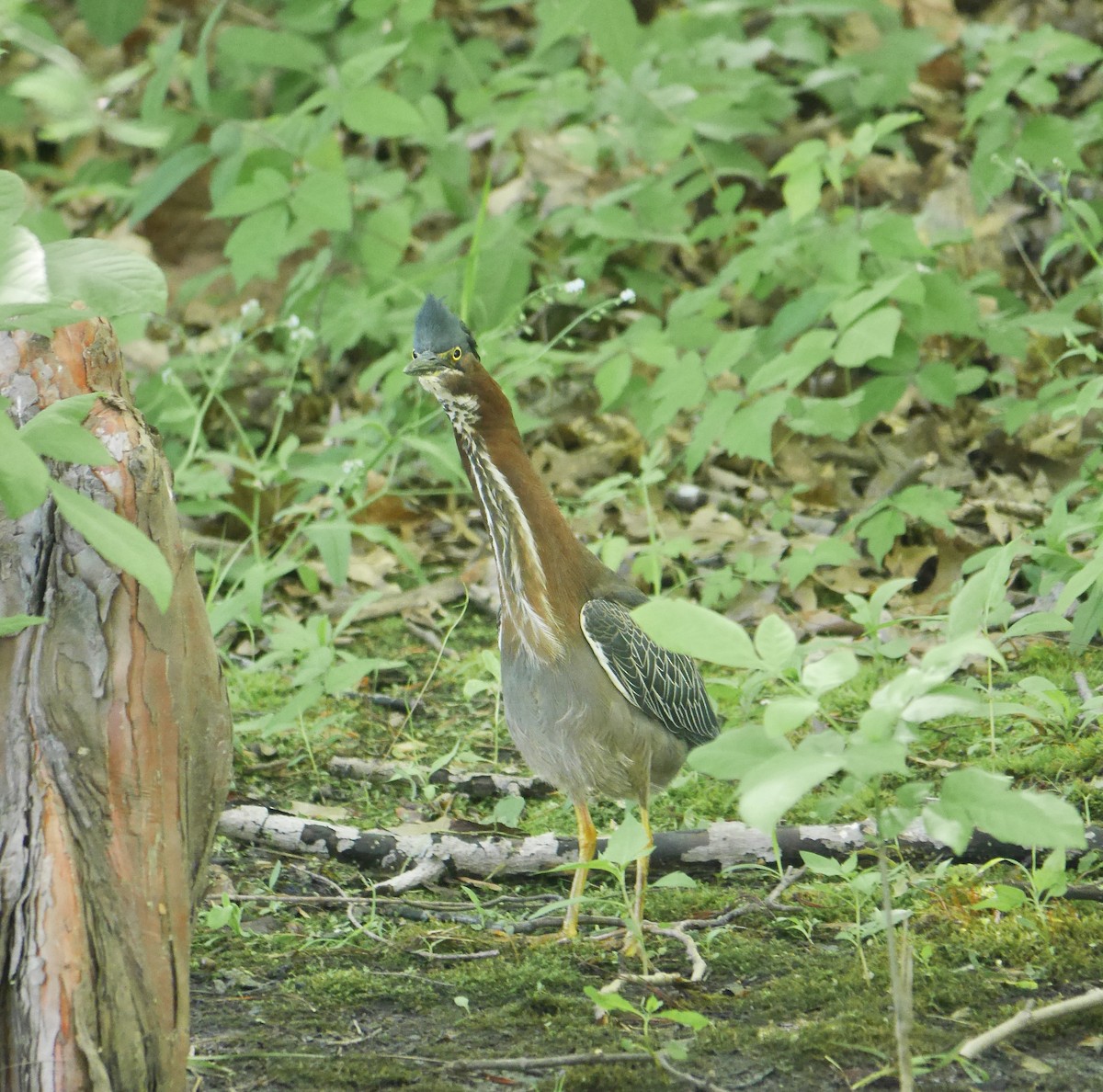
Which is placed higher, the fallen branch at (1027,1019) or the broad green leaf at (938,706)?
the broad green leaf at (938,706)

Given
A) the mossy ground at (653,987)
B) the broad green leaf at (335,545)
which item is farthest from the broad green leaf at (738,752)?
the broad green leaf at (335,545)

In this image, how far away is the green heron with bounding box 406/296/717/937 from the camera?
140 inches

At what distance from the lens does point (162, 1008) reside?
2.23 metres

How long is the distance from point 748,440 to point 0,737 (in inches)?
130

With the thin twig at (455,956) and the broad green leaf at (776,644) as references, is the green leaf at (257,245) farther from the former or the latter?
the broad green leaf at (776,644)

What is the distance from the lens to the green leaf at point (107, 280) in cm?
177

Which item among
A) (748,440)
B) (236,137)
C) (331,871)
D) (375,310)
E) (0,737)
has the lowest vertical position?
(331,871)

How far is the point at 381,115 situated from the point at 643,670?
113 inches

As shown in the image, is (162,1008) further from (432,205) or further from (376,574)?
(432,205)

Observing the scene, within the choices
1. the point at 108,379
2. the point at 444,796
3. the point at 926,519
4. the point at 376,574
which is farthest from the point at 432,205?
the point at 108,379

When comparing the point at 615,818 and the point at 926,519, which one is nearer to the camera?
the point at 615,818

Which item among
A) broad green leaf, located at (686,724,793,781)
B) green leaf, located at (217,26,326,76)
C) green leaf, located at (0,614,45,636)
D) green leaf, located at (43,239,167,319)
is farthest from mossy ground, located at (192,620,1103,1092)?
green leaf, located at (217,26,326,76)

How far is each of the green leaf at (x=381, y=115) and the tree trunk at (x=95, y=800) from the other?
3.44m

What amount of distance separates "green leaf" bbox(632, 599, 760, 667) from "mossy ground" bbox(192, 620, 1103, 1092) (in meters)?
0.95
